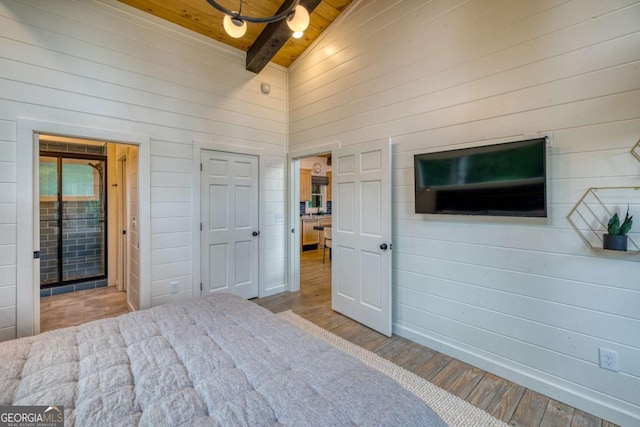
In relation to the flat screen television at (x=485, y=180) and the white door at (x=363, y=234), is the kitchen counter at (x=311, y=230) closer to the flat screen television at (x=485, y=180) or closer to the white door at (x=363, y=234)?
the white door at (x=363, y=234)

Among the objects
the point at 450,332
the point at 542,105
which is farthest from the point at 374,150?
the point at 450,332

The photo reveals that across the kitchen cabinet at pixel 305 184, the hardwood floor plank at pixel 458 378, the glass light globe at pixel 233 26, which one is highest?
the glass light globe at pixel 233 26

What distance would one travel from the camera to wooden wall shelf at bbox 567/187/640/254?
1.71m

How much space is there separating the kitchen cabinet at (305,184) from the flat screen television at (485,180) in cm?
533

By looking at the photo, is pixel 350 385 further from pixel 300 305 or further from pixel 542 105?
pixel 300 305

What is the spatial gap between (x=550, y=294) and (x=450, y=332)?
0.86 metres

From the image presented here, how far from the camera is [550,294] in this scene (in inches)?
78.7

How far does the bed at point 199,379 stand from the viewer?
3.30 ft

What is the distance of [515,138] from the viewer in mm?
2113

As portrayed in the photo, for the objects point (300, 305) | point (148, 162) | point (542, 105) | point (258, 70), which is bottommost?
point (300, 305)

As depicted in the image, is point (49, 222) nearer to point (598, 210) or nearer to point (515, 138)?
point (515, 138)

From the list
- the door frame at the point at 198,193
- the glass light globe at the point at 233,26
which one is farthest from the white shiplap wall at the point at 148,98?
the glass light globe at the point at 233,26

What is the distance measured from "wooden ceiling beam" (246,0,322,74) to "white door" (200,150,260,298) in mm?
1198

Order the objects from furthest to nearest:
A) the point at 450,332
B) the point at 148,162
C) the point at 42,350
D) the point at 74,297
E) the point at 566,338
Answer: the point at 74,297
the point at 148,162
the point at 450,332
the point at 566,338
the point at 42,350
